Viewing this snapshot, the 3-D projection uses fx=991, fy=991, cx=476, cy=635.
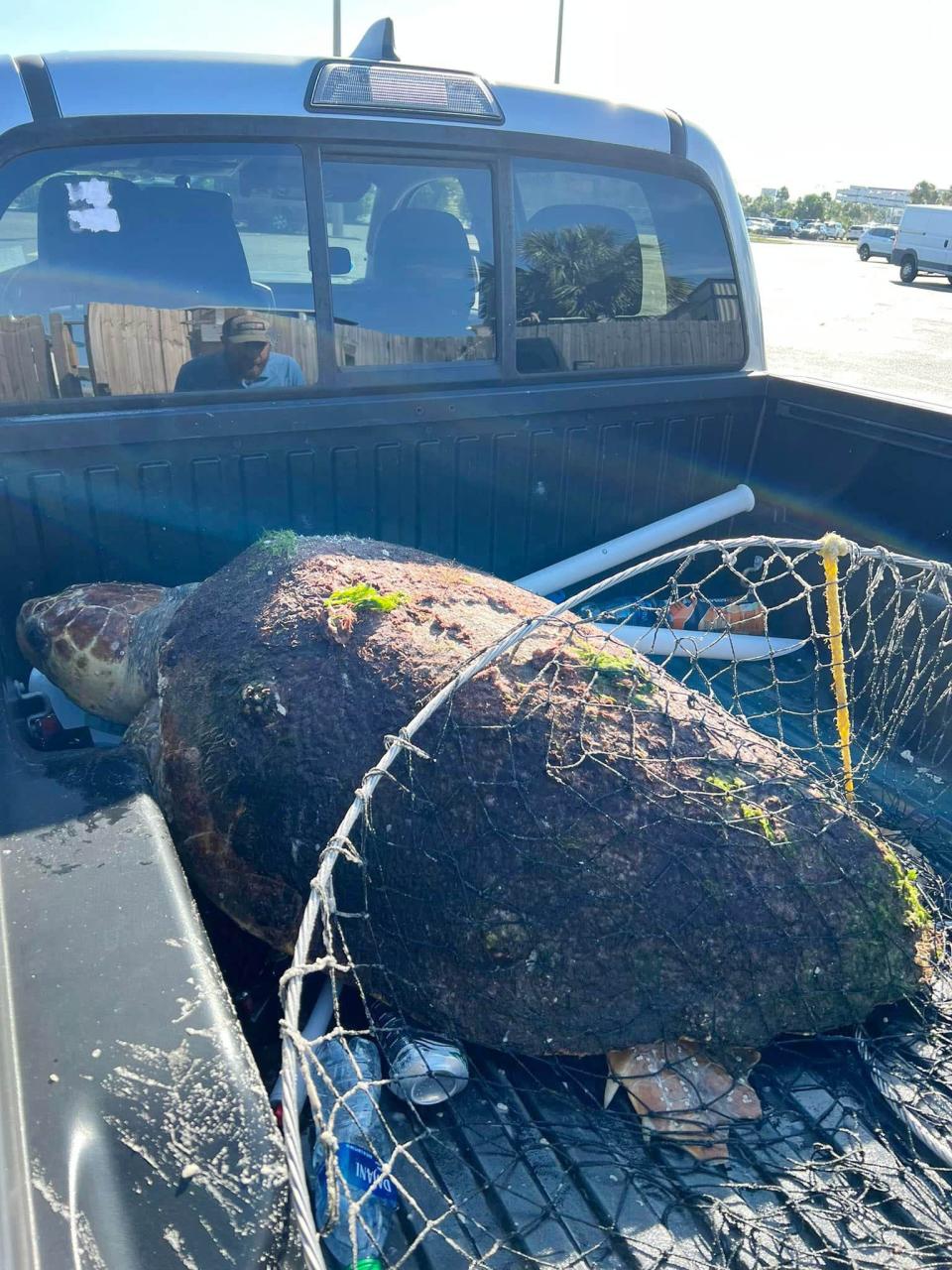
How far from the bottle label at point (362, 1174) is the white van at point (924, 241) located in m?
36.8

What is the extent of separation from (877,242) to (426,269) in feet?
155

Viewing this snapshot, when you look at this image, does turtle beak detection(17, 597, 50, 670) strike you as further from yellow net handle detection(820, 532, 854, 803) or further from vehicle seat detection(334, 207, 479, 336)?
yellow net handle detection(820, 532, 854, 803)

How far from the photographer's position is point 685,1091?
226 centimetres

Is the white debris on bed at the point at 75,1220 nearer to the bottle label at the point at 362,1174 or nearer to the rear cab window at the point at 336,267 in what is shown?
the bottle label at the point at 362,1174

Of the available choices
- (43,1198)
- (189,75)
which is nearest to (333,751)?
(43,1198)

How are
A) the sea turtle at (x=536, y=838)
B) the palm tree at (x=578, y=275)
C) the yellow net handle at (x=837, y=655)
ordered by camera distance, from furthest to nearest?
the palm tree at (x=578, y=275)
the yellow net handle at (x=837, y=655)
the sea turtle at (x=536, y=838)

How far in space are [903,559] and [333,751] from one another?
1.57 meters

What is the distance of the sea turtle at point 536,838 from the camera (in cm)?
231

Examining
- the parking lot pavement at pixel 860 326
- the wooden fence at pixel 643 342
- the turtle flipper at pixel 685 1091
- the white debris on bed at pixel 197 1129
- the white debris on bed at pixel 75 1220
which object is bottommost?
the parking lot pavement at pixel 860 326

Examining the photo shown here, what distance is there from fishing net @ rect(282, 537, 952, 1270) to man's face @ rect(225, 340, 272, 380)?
1.40 metres

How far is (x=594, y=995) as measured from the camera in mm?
2297

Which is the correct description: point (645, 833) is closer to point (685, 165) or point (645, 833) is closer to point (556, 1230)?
point (556, 1230)

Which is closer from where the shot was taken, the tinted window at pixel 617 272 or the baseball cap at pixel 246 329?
the baseball cap at pixel 246 329

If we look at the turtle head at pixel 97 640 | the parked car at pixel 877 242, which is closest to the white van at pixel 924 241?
the parked car at pixel 877 242
